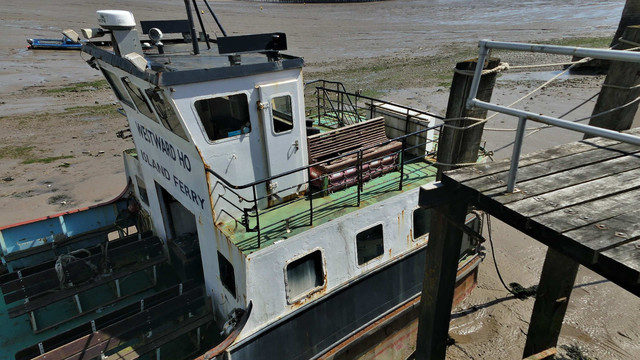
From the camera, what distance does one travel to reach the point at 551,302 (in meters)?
4.77

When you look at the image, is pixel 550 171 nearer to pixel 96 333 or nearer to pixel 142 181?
pixel 96 333

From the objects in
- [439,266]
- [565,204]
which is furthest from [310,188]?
[565,204]

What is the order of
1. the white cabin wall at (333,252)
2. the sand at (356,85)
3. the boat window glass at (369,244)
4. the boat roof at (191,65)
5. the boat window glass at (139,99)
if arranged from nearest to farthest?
the boat roof at (191,65)
the white cabin wall at (333,252)
the boat window glass at (139,99)
the boat window glass at (369,244)
the sand at (356,85)

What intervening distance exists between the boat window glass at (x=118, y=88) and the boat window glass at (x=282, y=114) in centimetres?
227

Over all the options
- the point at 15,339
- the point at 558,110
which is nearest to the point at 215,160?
the point at 15,339

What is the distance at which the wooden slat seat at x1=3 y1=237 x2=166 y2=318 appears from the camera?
6.18 m

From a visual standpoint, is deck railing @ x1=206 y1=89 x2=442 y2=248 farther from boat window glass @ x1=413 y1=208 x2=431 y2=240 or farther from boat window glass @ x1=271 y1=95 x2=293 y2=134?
boat window glass @ x1=271 y1=95 x2=293 y2=134

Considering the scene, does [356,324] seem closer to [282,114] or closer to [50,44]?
[282,114]

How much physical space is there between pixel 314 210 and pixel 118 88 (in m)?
3.57

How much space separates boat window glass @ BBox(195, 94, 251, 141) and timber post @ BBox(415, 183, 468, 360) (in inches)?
106

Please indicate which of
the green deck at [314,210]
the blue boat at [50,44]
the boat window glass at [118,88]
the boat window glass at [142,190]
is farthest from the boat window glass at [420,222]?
the blue boat at [50,44]

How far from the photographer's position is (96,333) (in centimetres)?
540

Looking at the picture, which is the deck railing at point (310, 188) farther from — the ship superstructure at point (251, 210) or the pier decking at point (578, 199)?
the pier decking at point (578, 199)

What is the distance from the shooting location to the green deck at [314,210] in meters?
5.14
